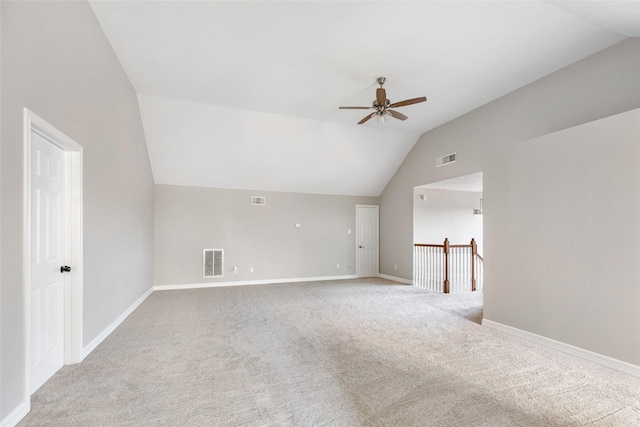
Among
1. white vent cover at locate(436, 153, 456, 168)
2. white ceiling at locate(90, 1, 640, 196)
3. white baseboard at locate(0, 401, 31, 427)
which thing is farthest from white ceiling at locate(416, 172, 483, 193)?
white baseboard at locate(0, 401, 31, 427)

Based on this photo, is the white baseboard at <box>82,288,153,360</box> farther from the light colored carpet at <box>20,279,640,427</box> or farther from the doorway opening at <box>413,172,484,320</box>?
the doorway opening at <box>413,172,484,320</box>

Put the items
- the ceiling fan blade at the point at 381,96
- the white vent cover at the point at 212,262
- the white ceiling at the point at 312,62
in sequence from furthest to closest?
the white vent cover at the point at 212,262 → the ceiling fan blade at the point at 381,96 → the white ceiling at the point at 312,62

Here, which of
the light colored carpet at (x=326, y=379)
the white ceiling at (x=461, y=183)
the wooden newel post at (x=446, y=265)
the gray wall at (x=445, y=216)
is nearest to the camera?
the light colored carpet at (x=326, y=379)

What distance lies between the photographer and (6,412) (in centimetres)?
189

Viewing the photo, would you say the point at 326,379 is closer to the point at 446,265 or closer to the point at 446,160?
the point at 446,265

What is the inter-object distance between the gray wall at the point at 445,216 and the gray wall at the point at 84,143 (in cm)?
613

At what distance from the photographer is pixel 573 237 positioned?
10.9ft

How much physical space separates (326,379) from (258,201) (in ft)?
18.6

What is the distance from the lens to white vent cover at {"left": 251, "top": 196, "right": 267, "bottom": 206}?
25.2 ft

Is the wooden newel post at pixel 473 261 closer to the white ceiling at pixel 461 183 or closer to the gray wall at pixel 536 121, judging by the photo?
the white ceiling at pixel 461 183

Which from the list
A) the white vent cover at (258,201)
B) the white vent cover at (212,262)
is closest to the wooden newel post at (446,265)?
the white vent cover at (258,201)

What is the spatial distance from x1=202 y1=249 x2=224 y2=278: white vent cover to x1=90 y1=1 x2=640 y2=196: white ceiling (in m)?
1.88

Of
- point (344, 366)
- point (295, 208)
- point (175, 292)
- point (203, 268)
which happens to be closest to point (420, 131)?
point (295, 208)

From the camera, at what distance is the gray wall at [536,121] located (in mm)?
3455
